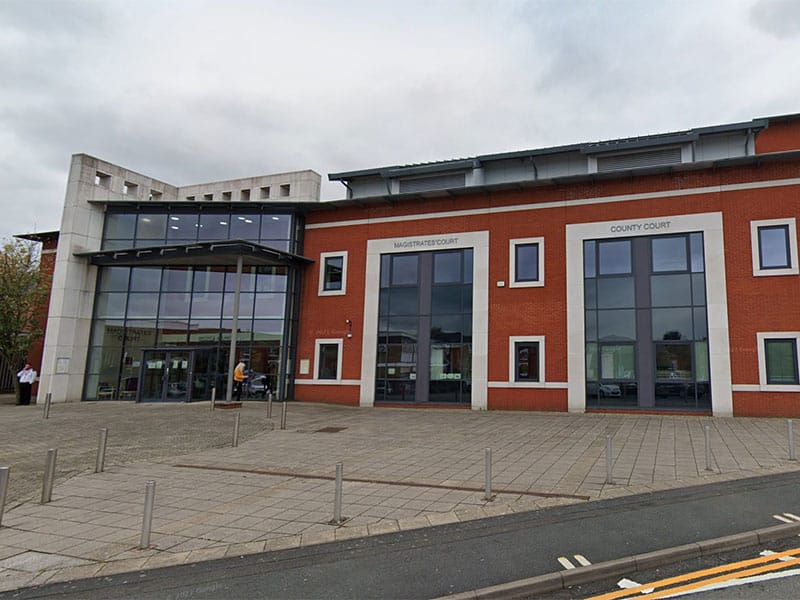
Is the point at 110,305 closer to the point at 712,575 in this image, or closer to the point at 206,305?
the point at 206,305

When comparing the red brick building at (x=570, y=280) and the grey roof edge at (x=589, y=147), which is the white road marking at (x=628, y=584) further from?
the grey roof edge at (x=589, y=147)

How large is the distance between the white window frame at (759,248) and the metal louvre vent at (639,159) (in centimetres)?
379

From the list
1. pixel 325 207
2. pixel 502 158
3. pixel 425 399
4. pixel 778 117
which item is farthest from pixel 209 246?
pixel 778 117

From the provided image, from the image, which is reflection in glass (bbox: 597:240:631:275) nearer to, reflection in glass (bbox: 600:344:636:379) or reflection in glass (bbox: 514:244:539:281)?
reflection in glass (bbox: 514:244:539:281)

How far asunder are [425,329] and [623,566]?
16.1 m

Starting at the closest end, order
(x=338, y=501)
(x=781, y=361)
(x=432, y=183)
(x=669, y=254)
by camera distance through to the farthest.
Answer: (x=338, y=501) → (x=781, y=361) → (x=669, y=254) → (x=432, y=183)

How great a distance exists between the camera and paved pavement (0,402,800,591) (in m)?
5.95

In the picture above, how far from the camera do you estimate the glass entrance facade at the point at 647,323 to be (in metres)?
17.2

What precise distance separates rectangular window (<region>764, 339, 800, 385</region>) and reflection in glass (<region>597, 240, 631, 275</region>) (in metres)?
4.99

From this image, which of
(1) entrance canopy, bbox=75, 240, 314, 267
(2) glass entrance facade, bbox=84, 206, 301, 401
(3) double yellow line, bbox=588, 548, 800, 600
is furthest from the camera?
(2) glass entrance facade, bbox=84, 206, 301, 401

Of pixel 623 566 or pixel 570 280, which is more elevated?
pixel 570 280

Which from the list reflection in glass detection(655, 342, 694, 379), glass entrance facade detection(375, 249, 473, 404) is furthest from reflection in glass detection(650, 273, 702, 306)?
glass entrance facade detection(375, 249, 473, 404)

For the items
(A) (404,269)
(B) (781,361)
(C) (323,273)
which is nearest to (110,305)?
(C) (323,273)

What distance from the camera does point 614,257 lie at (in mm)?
18734
